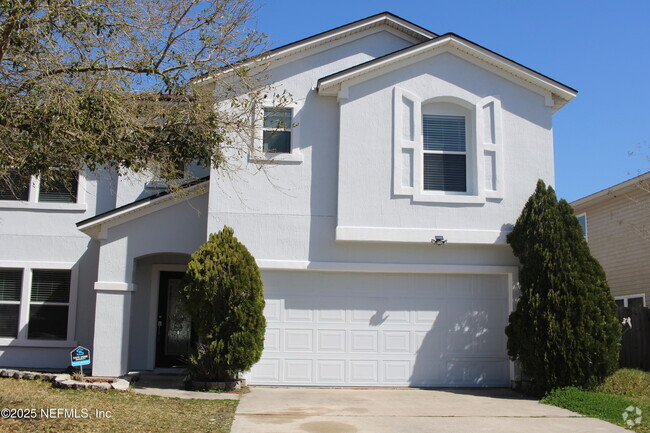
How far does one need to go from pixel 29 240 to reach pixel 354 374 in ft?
26.6

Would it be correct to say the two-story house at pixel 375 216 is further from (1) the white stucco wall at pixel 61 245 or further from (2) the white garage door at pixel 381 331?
(1) the white stucco wall at pixel 61 245

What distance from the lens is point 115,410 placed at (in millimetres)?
9414

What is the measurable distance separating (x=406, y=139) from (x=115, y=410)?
7.47 metres

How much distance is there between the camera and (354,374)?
1300 centimetres

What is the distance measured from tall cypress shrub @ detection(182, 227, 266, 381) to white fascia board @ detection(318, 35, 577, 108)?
4.13 m

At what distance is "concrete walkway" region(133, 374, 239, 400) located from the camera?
1123 centimetres

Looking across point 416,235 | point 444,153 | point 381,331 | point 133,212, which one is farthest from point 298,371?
point 444,153

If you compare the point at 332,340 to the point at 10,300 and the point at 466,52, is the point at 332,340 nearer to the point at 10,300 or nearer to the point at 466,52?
the point at 466,52

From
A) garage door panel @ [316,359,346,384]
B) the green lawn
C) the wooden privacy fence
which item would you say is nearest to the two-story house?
garage door panel @ [316,359,346,384]

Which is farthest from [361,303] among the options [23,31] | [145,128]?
[23,31]

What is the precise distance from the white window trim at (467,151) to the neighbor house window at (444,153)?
0.46 ft

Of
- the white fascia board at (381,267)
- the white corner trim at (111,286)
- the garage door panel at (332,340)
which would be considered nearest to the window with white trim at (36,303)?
the white corner trim at (111,286)

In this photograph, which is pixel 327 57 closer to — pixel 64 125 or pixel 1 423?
pixel 64 125

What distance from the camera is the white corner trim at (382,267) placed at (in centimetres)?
1294
